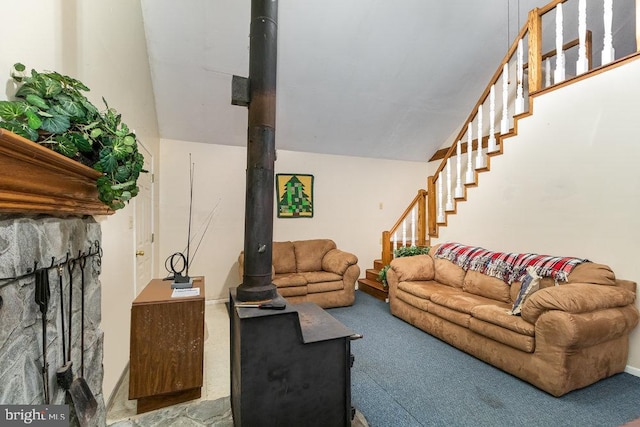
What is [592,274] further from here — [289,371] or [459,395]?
[289,371]

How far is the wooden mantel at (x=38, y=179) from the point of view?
694mm

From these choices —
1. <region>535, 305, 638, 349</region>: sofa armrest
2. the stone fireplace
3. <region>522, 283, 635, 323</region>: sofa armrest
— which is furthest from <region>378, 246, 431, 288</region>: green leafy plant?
the stone fireplace

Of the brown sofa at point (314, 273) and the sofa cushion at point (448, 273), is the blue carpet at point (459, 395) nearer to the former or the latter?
the sofa cushion at point (448, 273)

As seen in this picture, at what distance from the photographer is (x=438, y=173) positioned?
4277 mm

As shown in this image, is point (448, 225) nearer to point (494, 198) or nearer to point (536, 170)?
point (494, 198)

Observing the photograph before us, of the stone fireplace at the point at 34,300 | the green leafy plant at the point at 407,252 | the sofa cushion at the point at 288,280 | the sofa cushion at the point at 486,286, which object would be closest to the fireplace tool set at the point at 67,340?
the stone fireplace at the point at 34,300

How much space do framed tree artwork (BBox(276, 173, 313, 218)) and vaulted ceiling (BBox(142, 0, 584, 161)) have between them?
50 cm

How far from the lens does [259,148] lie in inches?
57.9

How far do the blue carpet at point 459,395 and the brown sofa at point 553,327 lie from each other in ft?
0.29

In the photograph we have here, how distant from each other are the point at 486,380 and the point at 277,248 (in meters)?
2.90

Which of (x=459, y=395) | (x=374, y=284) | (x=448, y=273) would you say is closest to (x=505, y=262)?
(x=448, y=273)

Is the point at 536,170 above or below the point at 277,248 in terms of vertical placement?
above

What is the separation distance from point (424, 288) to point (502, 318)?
0.97 m

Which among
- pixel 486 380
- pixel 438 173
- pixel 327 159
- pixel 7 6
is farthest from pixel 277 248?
pixel 7 6
